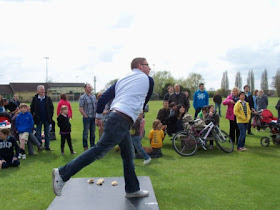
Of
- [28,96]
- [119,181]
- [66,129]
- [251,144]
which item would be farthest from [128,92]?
[28,96]

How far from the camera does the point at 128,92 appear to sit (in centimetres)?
404

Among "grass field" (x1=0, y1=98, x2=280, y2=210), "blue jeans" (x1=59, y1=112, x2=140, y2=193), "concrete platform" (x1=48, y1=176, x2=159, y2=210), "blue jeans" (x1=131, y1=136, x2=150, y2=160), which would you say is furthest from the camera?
"blue jeans" (x1=131, y1=136, x2=150, y2=160)

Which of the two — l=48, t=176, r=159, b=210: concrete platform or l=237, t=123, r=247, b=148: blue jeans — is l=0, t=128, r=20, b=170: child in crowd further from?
l=237, t=123, r=247, b=148: blue jeans

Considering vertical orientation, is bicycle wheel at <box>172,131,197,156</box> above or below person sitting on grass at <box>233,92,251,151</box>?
below

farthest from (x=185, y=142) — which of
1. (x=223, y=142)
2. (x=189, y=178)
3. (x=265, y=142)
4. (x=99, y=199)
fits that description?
(x=99, y=199)

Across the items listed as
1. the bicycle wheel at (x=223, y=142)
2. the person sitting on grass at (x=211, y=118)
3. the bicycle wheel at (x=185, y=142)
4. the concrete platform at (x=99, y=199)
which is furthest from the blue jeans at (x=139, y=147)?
the person sitting on grass at (x=211, y=118)

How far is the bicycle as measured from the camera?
867 cm

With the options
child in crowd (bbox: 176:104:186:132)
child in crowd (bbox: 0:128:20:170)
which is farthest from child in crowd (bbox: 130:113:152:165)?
child in crowd (bbox: 0:128:20:170)

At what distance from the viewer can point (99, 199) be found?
4.49m

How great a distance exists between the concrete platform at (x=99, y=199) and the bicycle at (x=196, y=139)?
3.58 metres

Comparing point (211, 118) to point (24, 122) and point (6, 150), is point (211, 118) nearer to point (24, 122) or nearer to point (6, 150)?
point (24, 122)

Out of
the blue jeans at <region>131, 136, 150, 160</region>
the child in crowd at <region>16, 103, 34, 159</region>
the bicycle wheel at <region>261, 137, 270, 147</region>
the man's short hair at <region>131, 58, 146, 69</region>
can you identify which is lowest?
the bicycle wheel at <region>261, 137, 270, 147</region>

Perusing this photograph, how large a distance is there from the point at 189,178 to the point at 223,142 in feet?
9.91

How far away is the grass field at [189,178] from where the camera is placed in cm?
486
